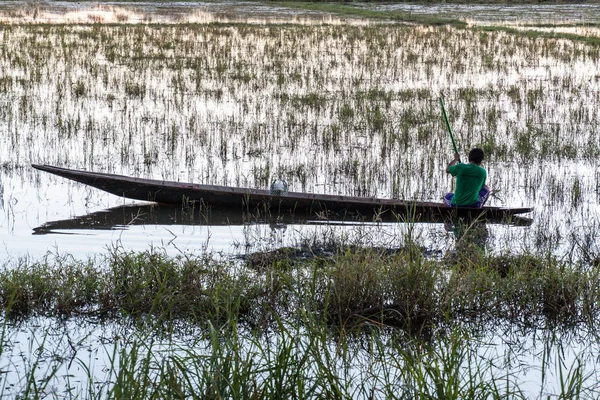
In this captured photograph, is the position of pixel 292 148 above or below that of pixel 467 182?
above

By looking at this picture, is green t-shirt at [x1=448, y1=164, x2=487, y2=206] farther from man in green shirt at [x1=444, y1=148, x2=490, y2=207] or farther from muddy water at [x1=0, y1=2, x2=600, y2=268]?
muddy water at [x1=0, y1=2, x2=600, y2=268]

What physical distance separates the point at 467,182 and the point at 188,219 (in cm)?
239

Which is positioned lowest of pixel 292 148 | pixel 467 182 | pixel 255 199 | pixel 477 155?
pixel 255 199

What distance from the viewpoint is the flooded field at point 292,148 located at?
4.39 meters

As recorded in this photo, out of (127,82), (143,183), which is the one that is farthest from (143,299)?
(127,82)

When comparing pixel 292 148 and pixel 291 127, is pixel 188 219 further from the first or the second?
pixel 291 127

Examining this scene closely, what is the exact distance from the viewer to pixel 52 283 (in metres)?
4.82

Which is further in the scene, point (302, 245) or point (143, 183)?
point (143, 183)

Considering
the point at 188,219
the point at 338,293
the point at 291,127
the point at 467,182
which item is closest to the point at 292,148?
the point at 291,127

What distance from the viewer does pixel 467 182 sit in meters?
7.07

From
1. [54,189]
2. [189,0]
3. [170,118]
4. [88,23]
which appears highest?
[189,0]

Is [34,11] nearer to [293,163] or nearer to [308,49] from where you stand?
[308,49]

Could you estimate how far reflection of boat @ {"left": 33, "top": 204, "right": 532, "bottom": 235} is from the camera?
23.0 feet

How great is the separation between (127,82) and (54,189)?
250 inches
